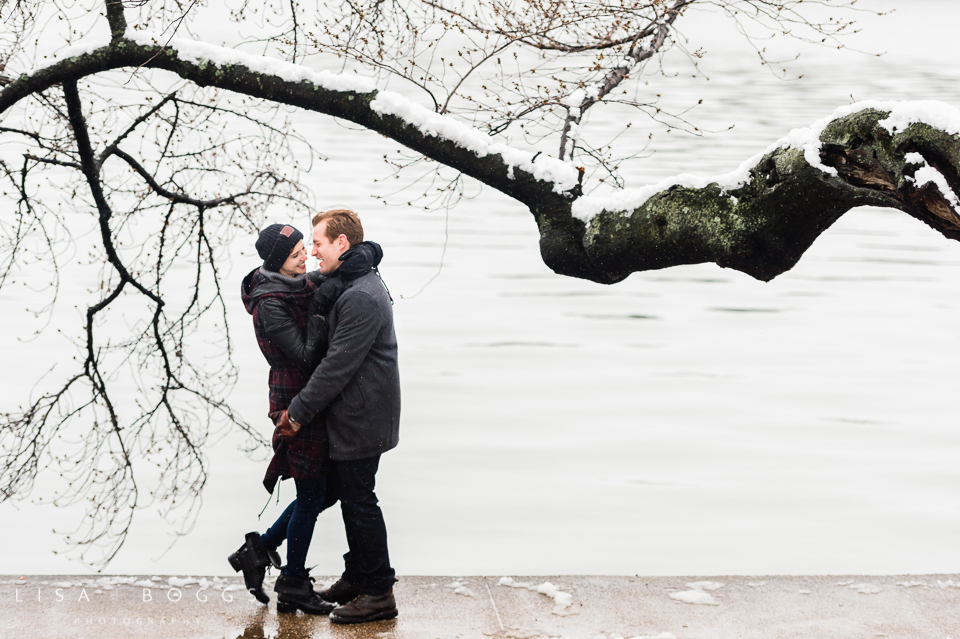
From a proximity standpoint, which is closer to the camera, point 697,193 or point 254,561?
point 697,193

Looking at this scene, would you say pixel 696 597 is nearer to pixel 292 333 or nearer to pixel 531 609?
pixel 531 609

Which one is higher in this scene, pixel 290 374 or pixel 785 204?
pixel 785 204

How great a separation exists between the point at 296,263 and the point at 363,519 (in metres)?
1.19

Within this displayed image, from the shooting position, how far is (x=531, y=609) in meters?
5.10

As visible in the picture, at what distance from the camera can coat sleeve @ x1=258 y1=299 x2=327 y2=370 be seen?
444 centimetres

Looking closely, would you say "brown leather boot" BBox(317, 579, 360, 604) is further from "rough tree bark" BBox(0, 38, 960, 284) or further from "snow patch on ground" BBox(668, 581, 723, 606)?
"rough tree bark" BBox(0, 38, 960, 284)

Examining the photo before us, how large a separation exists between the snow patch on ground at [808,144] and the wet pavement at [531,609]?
76.4 inches

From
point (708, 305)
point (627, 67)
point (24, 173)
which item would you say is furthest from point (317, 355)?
point (708, 305)

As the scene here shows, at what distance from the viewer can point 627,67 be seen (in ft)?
18.0

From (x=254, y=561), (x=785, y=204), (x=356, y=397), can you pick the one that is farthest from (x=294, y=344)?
(x=785, y=204)

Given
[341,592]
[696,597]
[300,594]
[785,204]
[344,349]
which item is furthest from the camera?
[696,597]

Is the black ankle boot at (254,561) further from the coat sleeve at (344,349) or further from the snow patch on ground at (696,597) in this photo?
the snow patch on ground at (696,597)

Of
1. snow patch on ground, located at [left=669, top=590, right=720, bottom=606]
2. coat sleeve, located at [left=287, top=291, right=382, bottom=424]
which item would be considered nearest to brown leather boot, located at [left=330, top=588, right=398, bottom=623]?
coat sleeve, located at [left=287, top=291, right=382, bottom=424]

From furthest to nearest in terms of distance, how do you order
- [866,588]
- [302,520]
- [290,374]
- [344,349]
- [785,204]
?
[866,588] → [302,520] → [290,374] → [344,349] → [785,204]
